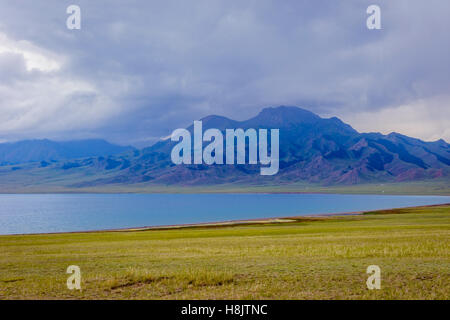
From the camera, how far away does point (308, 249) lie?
32.1m

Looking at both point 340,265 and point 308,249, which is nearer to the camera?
point 340,265

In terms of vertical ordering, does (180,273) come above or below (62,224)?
above
